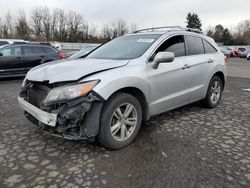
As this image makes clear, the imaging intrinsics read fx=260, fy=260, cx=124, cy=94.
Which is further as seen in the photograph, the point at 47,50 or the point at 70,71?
the point at 47,50

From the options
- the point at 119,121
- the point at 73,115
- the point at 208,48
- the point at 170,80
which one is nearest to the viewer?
the point at 73,115

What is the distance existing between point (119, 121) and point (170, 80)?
1.24 metres

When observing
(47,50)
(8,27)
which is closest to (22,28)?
(8,27)

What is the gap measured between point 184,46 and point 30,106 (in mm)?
2906

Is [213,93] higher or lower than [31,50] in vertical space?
lower

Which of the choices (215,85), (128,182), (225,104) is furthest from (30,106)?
(225,104)

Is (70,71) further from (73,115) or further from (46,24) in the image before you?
(46,24)

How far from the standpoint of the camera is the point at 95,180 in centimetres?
287

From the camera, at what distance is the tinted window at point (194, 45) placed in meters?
4.96

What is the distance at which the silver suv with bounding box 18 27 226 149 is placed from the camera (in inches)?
126

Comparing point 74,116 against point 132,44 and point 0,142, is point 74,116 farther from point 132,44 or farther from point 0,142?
point 132,44

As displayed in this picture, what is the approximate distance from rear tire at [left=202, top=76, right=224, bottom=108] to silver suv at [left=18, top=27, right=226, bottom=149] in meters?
0.42

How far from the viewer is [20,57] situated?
10805 mm

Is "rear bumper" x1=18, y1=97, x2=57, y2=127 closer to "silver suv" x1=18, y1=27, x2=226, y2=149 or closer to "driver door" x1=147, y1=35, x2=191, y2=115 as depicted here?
"silver suv" x1=18, y1=27, x2=226, y2=149
